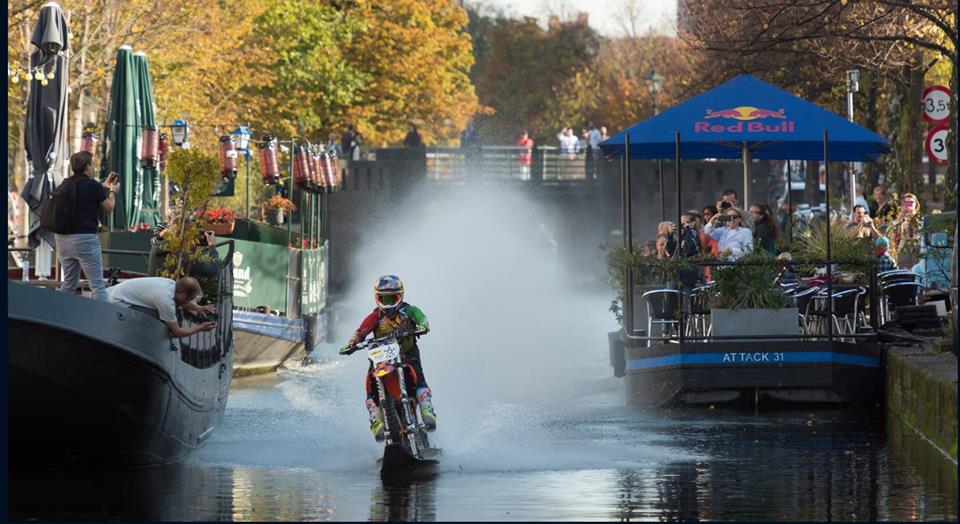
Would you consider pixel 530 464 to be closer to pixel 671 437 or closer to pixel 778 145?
pixel 671 437

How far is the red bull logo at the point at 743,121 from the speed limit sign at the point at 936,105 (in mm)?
11019

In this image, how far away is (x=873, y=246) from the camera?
75.0 feet

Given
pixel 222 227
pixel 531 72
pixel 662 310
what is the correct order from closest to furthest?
pixel 662 310
pixel 222 227
pixel 531 72

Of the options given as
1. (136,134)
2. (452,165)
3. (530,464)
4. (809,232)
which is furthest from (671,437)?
(452,165)

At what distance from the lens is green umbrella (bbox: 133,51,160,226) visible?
29688 millimetres

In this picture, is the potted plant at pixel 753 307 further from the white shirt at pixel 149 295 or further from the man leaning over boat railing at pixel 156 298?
the white shirt at pixel 149 295

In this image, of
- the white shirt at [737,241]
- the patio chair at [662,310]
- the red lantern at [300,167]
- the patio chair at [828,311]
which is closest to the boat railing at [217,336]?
the patio chair at [662,310]

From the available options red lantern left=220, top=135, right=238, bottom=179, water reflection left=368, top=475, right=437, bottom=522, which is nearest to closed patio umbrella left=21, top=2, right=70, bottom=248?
water reflection left=368, top=475, right=437, bottom=522

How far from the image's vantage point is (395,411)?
1659cm

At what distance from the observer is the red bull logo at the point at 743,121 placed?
22094mm

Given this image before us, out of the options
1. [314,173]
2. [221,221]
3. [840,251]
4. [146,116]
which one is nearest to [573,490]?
[840,251]

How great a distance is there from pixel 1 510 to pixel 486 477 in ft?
12.5

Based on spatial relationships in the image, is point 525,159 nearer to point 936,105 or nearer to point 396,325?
point 936,105

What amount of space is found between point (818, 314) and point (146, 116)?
1169 centimetres
